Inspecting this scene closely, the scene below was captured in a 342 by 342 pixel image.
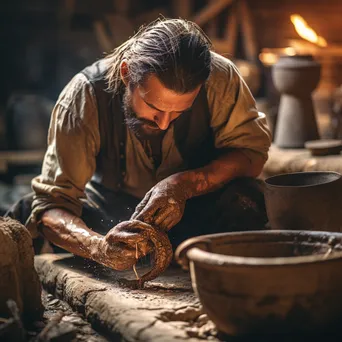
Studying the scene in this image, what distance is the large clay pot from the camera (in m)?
7.02

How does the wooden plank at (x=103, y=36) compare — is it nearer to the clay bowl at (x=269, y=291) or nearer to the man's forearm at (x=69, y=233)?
the man's forearm at (x=69, y=233)

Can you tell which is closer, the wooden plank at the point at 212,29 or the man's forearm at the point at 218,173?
the man's forearm at the point at 218,173

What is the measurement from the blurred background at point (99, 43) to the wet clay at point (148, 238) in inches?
177

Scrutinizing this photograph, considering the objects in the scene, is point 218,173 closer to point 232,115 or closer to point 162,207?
point 232,115

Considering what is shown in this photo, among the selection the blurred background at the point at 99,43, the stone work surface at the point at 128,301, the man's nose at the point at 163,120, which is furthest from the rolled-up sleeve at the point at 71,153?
the blurred background at the point at 99,43

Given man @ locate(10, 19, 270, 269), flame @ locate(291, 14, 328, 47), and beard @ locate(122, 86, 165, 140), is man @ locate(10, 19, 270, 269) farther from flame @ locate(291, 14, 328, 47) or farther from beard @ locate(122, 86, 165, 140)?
flame @ locate(291, 14, 328, 47)

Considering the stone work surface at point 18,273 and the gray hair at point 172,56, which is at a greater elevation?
the gray hair at point 172,56

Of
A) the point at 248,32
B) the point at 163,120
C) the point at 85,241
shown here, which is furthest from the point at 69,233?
the point at 248,32

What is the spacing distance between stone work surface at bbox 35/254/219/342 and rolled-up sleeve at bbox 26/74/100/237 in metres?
0.34

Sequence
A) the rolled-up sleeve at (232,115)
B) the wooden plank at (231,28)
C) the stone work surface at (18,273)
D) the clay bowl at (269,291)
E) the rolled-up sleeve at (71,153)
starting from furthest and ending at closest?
the wooden plank at (231,28), the rolled-up sleeve at (232,115), the rolled-up sleeve at (71,153), the stone work surface at (18,273), the clay bowl at (269,291)

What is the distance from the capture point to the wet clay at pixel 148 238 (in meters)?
3.88

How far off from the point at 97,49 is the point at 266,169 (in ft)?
12.4

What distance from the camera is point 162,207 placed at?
405 cm

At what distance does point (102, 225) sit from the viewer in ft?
15.6
